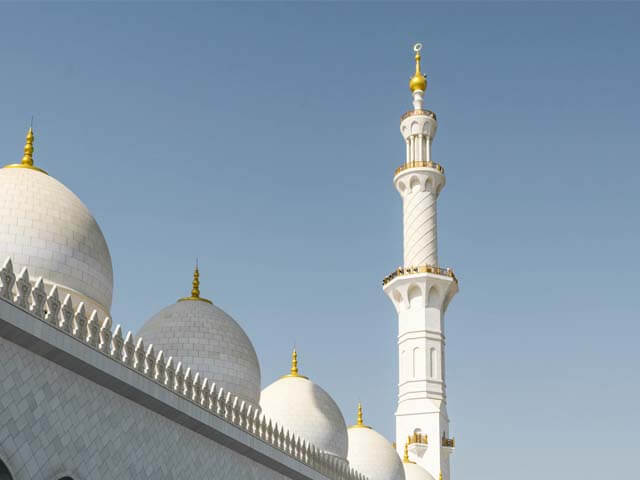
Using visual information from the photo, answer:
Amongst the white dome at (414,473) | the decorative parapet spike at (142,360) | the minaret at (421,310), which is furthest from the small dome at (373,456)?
the minaret at (421,310)

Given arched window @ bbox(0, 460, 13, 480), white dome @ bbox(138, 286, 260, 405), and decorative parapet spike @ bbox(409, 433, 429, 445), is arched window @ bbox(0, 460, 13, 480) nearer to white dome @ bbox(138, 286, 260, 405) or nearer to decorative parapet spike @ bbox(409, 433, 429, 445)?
white dome @ bbox(138, 286, 260, 405)

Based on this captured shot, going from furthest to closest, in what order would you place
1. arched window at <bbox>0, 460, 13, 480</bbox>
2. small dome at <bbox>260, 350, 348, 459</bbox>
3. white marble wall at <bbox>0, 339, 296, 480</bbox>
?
small dome at <bbox>260, 350, 348, 459</bbox> < white marble wall at <bbox>0, 339, 296, 480</bbox> < arched window at <bbox>0, 460, 13, 480</bbox>

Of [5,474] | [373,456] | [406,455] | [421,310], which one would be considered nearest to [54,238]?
[5,474]

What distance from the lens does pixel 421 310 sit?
42.8m

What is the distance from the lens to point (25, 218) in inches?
700

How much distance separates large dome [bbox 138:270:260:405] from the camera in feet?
76.7

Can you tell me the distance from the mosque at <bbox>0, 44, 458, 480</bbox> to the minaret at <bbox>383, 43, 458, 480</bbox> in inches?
372

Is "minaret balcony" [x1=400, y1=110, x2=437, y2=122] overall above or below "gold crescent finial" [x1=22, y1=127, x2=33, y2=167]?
above

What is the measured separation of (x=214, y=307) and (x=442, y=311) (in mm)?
20312

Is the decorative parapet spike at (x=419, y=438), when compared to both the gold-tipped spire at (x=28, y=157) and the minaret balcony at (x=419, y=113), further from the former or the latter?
the gold-tipped spire at (x=28, y=157)

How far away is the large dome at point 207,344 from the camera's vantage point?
23.4 m

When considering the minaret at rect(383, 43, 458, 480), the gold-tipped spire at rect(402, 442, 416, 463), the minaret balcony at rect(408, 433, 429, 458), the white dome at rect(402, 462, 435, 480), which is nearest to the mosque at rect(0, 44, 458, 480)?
the white dome at rect(402, 462, 435, 480)

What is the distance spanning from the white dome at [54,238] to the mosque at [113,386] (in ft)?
0.08

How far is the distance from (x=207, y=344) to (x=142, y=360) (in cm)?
598
